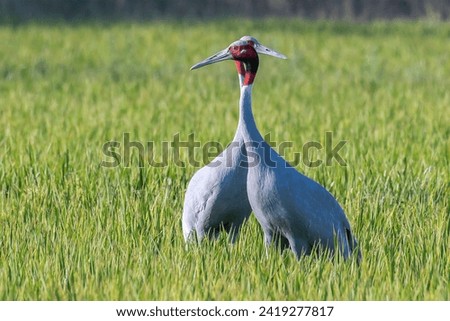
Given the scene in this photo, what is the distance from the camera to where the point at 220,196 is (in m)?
4.07

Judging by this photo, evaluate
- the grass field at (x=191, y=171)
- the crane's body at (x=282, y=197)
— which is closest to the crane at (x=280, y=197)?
the crane's body at (x=282, y=197)

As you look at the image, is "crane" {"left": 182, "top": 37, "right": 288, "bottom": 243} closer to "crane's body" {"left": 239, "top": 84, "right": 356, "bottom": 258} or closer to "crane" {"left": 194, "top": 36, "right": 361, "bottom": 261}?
"crane" {"left": 194, "top": 36, "right": 361, "bottom": 261}

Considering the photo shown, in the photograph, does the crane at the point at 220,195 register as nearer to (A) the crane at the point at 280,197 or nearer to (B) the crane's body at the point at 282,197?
(A) the crane at the point at 280,197

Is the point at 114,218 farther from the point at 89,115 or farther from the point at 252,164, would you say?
the point at 89,115

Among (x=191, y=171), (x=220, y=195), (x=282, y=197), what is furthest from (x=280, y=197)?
(x=191, y=171)

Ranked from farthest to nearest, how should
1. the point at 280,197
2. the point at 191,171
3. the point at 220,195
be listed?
the point at 191,171 → the point at 220,195 → the point at 280,197

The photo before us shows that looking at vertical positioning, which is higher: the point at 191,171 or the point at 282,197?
the point at 282,197

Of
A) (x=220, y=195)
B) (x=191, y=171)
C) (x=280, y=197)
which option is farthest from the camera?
(x=191, y=171)

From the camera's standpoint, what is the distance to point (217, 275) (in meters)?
3.87

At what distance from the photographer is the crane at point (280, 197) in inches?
150

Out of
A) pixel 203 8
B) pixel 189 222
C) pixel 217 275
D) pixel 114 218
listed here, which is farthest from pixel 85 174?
pixel 203 8

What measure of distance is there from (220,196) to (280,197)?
38cm

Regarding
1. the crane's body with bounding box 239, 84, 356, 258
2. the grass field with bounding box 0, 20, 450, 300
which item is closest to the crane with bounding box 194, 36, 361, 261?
the crane's body with bounding box 239, 84, 356, 258

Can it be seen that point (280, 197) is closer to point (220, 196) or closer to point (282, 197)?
point (282, 197)
